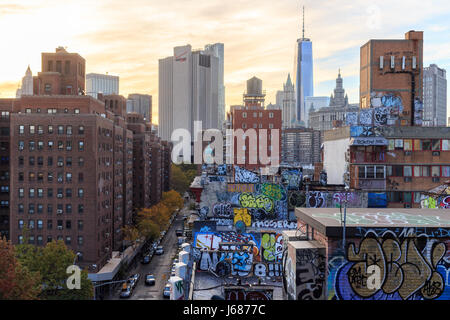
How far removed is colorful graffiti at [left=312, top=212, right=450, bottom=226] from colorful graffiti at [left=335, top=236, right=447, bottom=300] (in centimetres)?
102

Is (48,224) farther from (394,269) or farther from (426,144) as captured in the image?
(394,269)

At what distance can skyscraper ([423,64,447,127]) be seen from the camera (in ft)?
518

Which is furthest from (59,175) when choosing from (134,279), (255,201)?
(255,201)

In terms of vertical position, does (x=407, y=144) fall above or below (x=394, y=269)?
above

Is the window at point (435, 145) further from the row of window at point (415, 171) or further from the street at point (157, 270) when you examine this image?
the street at point (157, 270)

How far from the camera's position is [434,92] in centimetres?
15962

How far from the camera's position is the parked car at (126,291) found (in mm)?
58700

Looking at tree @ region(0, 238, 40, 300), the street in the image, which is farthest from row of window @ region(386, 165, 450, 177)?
tree @ region(0, 238, 40, 300)

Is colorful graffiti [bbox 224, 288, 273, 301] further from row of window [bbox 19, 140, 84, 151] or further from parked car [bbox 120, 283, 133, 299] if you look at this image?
row of window [bbox 19, 140, 84, 151]

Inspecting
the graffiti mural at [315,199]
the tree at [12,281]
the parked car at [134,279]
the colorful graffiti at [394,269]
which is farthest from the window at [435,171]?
the tree at [12,281]

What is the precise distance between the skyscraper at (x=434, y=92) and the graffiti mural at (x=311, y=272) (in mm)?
156869

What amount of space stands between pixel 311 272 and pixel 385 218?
14.5 ft
